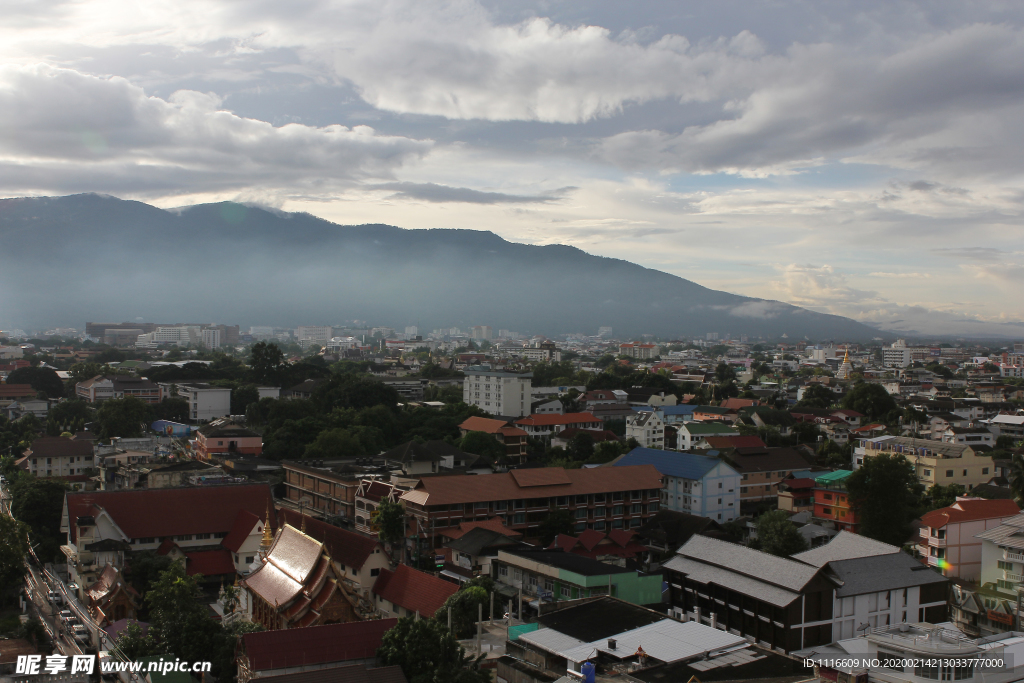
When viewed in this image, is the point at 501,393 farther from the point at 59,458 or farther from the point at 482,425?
the point at 59,458

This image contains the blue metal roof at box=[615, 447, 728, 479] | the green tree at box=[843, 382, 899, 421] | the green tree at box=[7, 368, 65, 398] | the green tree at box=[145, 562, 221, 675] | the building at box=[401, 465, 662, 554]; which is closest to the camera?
the green tree at box=[145, 562, 221, 675]

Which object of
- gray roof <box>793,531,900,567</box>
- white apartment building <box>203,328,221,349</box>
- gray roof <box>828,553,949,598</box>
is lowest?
white apartment building <box>203,328,221,349</box>

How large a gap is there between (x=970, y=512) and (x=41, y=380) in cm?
6670

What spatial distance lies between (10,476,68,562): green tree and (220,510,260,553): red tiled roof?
7100 millimetres

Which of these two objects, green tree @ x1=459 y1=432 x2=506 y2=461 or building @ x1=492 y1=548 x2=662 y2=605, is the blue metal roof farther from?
building @ x1=492 y1=548 x2=662 y2=605

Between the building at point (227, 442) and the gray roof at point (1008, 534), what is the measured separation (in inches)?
1264

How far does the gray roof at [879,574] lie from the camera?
18516 mm

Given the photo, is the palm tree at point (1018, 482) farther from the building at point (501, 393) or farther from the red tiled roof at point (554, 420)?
the building at point (501, 393)

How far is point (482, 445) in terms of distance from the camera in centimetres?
4025

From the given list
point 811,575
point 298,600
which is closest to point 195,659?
point 298,600

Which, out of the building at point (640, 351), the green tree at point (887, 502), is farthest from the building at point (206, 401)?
the building at point (640, 351)

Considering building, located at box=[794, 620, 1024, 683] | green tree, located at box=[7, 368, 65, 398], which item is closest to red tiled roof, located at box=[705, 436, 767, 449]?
building, located at box=[794, 620, 1024, 683]

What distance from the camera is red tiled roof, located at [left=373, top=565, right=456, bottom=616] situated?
18.6m

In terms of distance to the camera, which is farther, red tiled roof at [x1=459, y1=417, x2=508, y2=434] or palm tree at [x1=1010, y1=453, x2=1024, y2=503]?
red tiled roof at [x1=459, y1=417, x2=508, y2=434]
